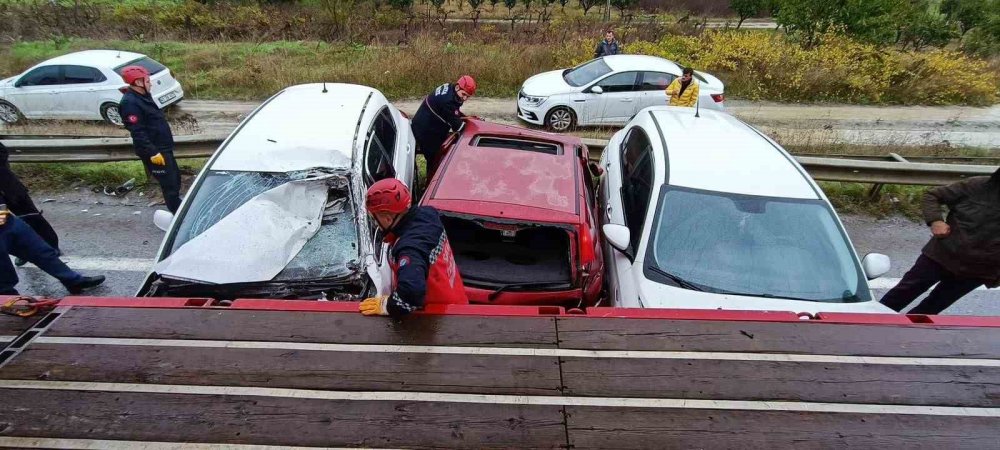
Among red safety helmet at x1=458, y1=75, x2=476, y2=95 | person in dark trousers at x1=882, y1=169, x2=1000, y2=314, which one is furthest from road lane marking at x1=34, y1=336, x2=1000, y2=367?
red safety helmet at x1=458, y1=75, x2=476, y2=95

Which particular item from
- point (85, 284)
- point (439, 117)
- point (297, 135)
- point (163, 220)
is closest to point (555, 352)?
point (297, 135)

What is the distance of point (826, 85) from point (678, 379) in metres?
13.8

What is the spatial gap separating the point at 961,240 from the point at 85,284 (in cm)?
718

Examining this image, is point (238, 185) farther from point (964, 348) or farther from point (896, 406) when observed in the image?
point (964, 348)

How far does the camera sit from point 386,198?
2660 mm

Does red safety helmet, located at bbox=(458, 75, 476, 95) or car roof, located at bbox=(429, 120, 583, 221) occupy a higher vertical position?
red safety helmet, located at bbox=(458, 75, 476, 95)

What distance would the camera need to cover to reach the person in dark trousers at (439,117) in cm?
576

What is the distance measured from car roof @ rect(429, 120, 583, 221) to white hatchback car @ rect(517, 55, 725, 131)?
209 inches

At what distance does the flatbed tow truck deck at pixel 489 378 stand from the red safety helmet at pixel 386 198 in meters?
0.63

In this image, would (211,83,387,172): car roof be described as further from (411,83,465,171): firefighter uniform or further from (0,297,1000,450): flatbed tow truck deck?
(0,297,1000,450): flatbed tow truck deck

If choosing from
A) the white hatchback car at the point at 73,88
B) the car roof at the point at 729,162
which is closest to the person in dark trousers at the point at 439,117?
the car roof at the point at 729,162

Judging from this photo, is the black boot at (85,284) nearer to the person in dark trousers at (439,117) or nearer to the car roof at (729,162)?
the person in dark trousers at (439,117)

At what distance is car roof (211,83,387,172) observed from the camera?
4090 mm

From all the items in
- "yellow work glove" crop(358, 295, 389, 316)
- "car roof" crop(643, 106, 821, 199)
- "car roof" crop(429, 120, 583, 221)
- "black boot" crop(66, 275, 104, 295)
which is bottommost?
"black boot" crop(66, 275, 104, 295)
